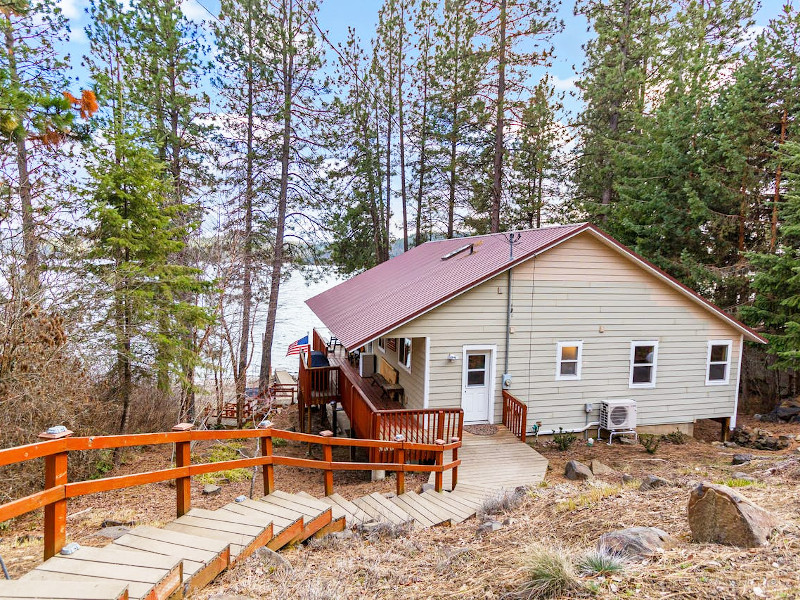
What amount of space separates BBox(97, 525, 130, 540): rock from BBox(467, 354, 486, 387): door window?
25.5 ft

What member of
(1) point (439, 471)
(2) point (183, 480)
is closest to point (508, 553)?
(2) point (183, 480)

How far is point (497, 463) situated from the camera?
935 centimetres

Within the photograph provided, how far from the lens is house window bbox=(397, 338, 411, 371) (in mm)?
12458

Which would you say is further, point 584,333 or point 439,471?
point 584,333

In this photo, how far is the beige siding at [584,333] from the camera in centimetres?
1109

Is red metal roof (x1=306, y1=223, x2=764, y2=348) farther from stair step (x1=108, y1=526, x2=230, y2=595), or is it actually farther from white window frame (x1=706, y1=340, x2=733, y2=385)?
stair step (x1=108, y1=526, x2=230, y2=595)

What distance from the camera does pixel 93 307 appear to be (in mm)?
7883

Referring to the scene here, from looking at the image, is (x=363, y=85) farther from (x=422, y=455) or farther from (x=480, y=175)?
(x=422, y=455)

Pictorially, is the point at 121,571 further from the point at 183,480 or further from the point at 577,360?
the point at 577,360

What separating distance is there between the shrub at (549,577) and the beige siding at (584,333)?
24.2ft

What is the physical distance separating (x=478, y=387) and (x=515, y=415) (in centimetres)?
105

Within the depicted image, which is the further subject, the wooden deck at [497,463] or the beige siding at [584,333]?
the beige siding at [584,333]

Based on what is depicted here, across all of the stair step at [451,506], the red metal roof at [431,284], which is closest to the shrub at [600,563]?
the stair step at [451,506]

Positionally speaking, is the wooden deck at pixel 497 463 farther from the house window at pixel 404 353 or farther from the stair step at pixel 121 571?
the stair step at pixel 121 571
